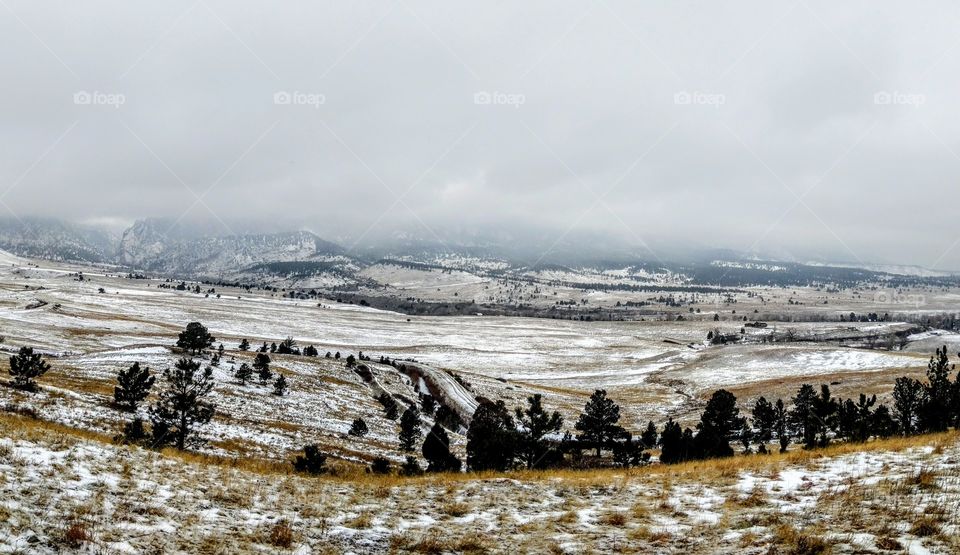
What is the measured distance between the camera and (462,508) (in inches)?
462

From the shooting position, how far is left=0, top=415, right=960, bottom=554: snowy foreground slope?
836cm

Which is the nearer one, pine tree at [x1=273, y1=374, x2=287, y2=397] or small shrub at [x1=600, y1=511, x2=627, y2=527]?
small shrub at [x1=600, y1=511, x2=627, y2=527]

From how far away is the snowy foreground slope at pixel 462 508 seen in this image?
27.4 ft

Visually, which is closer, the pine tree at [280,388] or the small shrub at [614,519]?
the small shrub at [614,519]

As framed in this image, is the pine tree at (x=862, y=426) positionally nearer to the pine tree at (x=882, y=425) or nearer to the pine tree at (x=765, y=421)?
the pine tree at (x=882, y=425)

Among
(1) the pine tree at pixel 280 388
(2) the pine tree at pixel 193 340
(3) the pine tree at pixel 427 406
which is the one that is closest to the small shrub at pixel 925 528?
(1) the pine tree at pixel 280 388

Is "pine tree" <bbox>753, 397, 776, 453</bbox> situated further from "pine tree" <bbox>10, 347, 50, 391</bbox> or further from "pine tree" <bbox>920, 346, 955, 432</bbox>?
"pine tree" <bbox>10, 347, 50, 391</bbox>

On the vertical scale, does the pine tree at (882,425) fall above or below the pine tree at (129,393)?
above

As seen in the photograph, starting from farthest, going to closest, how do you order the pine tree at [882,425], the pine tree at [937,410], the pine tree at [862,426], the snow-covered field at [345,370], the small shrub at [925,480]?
1. the snow-covered field at [345,370]
2. the pine tree at [882,425]
3. the pine tree at [937,410]
4. the pine tree at [862,426]
5. the small shrub at [925,480]

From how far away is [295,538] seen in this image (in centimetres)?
925

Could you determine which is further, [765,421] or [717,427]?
[765,421]

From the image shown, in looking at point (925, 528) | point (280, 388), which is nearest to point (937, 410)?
point (925, 528)

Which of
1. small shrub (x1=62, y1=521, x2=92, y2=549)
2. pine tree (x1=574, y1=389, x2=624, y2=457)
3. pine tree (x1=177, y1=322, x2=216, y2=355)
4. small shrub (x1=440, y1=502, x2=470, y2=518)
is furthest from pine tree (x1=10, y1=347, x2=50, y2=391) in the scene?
pine tree (x1=574, y1=389, x2=624, y2=457)

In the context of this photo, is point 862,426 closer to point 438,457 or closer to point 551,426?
point 551,426
